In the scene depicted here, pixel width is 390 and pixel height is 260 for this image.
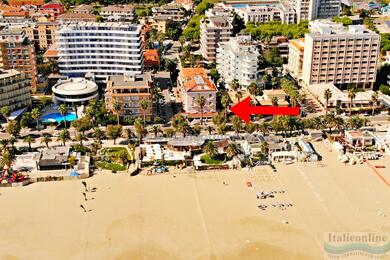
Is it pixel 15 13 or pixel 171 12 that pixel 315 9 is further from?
pixel 15 13

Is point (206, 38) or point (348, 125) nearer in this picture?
point (348, 125)

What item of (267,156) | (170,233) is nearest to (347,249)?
(170,233)

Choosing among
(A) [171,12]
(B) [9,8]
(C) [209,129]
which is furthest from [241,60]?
(B) [9,8]

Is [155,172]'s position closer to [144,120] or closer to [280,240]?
[144,120]

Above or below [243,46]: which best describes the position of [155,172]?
below

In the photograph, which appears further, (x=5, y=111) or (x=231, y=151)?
(x=5, y=111)
